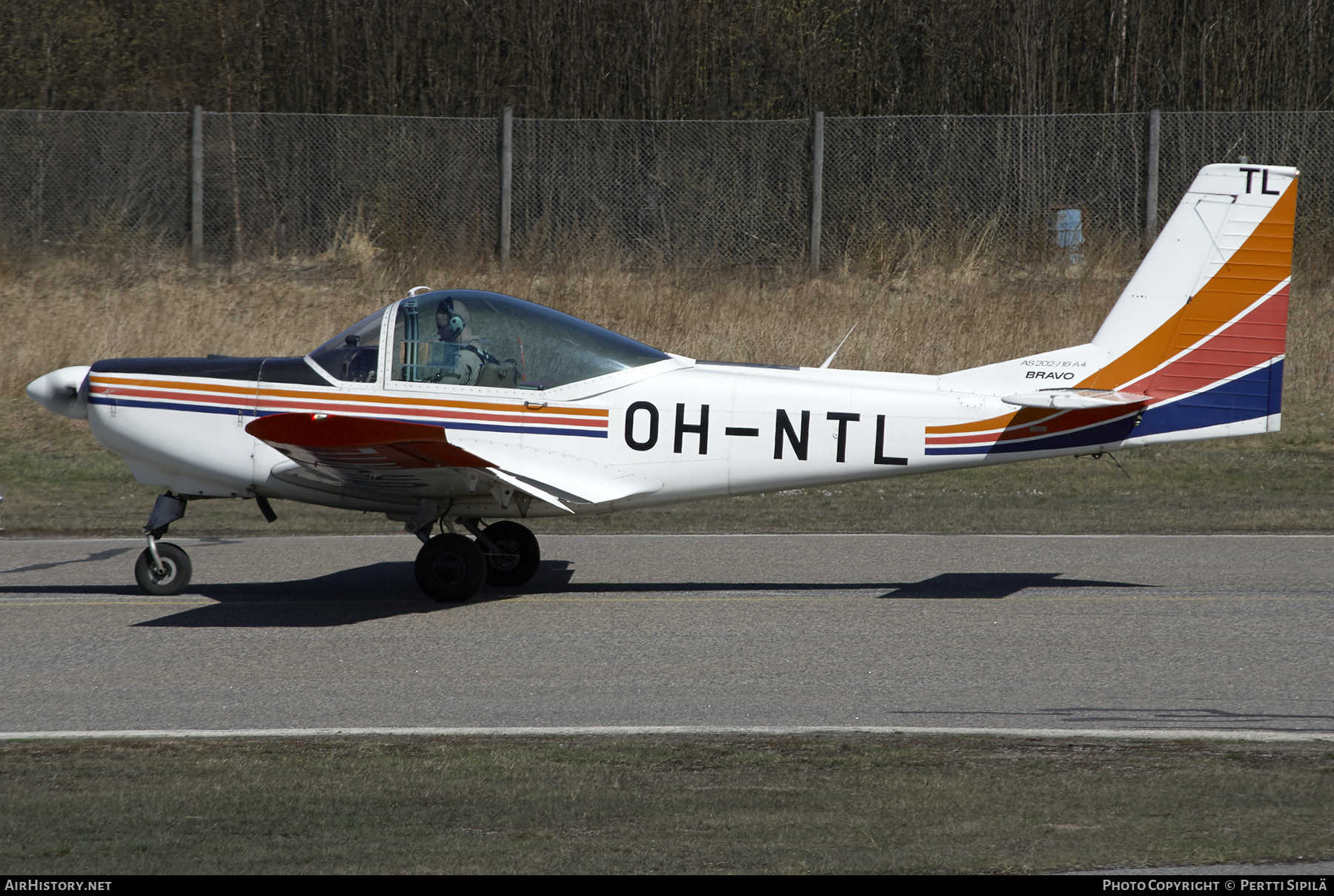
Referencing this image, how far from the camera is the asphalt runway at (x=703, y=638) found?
6633 mm

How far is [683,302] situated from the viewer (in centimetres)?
2012

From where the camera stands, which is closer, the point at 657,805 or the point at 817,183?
the point at 657,805

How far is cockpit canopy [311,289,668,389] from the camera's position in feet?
29.3

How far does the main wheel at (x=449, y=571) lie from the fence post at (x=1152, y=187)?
14344mm

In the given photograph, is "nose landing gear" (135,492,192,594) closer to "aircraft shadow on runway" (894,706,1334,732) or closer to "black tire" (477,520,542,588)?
"black tire" (477,520,542,588)

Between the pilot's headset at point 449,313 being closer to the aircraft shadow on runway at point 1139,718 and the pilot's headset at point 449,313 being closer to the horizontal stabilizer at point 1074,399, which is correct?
the horizontal stabilizer at point 1074,399

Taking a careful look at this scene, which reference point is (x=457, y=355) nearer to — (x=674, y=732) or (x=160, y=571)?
(x=160, y=571)

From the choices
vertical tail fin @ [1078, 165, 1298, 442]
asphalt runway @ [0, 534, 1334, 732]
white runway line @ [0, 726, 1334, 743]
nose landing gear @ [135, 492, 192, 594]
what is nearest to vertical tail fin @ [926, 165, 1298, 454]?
vertical tail fin @ [1078, 165, 1298, 442]

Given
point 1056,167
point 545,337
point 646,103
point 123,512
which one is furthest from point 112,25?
point 545,337

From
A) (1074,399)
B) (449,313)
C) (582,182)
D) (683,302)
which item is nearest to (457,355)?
(449,313)

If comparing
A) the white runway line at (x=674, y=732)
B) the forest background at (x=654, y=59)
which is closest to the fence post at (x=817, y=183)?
the forest background at (x=654, y=59)

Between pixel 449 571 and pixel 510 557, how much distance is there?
0.77 m

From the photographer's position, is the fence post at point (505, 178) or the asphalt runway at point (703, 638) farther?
the fence post at point (505, 178)

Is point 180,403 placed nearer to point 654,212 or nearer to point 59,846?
point 59,846
